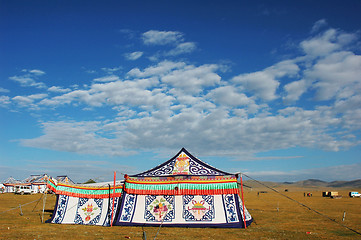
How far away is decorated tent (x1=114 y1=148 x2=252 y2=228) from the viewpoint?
1441cm

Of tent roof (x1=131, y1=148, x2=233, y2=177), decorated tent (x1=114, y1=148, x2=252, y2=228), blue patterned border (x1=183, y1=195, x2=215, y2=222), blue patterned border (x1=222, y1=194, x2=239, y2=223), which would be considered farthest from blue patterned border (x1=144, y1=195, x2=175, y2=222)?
blue patterned border (x1=222, y1=194, x2=239, y2=223)

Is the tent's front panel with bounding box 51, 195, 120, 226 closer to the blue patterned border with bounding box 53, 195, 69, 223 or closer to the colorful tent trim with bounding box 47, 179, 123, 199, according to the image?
the blue patterned border with bounding box 53, 195, 69, 223

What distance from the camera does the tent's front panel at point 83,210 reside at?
50.1 feet

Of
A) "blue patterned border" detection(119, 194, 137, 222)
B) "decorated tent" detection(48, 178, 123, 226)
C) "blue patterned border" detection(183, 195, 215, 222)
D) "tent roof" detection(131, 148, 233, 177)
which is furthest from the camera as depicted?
"decorated tent" detection(48, 178, 123, 226)

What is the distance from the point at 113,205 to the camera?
48.9ft

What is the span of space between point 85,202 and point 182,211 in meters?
5.77

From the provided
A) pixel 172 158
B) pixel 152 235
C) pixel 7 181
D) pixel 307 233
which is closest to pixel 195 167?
pixel 172 158

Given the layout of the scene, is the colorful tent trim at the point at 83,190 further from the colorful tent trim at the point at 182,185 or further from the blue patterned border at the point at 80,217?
the colorful tent trim at the point at 182,185

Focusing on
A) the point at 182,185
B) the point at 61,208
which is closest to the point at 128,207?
the point at 182,185

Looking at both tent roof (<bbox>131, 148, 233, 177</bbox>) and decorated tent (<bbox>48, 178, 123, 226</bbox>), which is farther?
decorated tent (<bbox>48, 178, 123, 226</bbox>)

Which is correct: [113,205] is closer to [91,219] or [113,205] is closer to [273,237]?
[91,219]

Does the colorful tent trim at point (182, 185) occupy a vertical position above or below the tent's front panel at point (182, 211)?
above

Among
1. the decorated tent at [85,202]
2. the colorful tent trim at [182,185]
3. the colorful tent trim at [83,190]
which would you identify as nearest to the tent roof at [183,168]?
the colorful tent trim at [182,185]

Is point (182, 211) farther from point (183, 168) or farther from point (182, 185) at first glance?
point (183, 168)
